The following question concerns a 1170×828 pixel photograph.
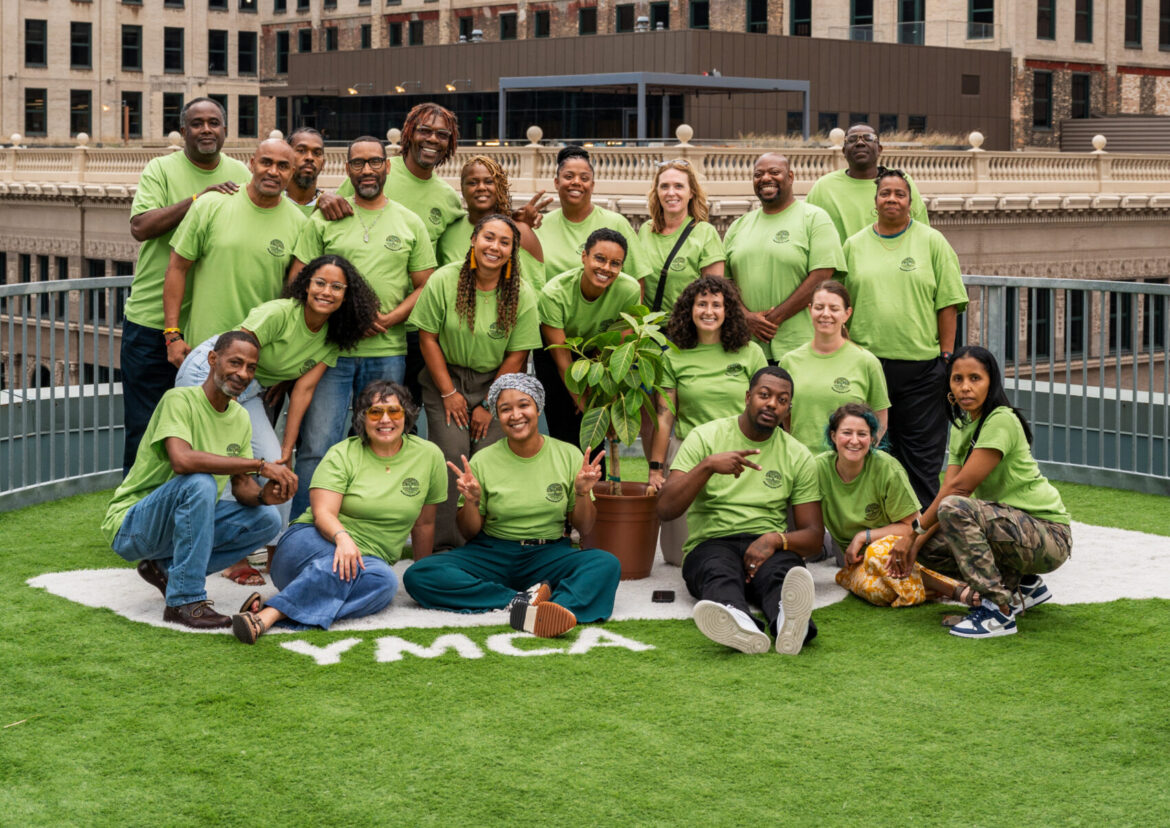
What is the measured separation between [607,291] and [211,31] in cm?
7442

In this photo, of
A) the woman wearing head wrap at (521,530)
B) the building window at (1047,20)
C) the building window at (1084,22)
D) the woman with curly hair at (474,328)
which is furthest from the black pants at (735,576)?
the building window at (1084,22)

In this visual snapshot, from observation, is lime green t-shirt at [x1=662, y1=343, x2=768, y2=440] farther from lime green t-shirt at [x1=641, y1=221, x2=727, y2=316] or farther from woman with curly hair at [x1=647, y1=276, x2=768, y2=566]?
lime green t-shirt at [x1=641, y1=221, x2=727, y2=316]

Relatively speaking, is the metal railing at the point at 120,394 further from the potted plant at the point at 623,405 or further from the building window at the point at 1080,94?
the building window at the point at 1080,94

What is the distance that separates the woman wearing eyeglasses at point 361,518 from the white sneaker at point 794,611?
5.93ft

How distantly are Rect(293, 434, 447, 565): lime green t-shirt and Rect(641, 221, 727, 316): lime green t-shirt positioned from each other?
1.93 meters

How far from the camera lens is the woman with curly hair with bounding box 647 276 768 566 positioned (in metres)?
7.82

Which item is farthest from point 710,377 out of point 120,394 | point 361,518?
point 120,394

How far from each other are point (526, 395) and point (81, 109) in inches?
2882

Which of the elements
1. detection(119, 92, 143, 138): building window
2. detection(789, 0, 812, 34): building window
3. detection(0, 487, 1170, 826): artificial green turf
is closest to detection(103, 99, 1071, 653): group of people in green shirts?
detection(0, 487, 1170, 826): artificial green turf

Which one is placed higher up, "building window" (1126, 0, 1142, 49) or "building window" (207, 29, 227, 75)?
"building window" (207, 29, 227, 75)

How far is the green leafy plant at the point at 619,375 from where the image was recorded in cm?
764

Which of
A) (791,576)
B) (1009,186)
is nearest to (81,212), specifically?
(1009,186)

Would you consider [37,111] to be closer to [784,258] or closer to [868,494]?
[784,258]

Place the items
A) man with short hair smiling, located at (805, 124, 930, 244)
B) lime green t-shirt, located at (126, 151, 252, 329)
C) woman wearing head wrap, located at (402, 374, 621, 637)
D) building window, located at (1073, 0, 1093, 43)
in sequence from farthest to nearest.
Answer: building window, located at (1073, 0, 1093, 43) → man with short hair smiling, located at (805, 124, 930, 244) → lime green t-shirt, located at (126, 151, 252, 329) → woman wearing head wrap, located at (402, 374, 621, 637)
